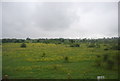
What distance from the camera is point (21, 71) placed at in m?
18.1

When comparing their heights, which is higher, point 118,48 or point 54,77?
point 118,48

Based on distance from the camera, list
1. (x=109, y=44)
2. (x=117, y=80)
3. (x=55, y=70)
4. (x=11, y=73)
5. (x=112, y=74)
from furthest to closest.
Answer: (x=55, y=70) → (x=11, y=73) → (x=112, y=74) → (x=117, y=80) → (x=109, y=44)

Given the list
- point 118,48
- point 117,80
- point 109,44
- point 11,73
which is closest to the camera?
point 118,48

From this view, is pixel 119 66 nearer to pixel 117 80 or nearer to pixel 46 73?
pixel 117 80

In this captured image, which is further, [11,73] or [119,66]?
[11,73]

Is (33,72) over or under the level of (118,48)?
under

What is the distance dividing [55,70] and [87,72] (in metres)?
3.22

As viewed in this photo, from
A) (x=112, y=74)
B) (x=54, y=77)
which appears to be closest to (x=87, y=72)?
(x=112, y=74)

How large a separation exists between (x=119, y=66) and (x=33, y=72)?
8315 mm

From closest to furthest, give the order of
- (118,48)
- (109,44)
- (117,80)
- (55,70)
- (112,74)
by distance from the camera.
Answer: (118,48), (109,44), (117,80), (112,74), (55,70)

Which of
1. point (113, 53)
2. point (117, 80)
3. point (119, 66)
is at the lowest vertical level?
point (117, 80)

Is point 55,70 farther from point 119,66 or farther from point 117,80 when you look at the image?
point 119,66

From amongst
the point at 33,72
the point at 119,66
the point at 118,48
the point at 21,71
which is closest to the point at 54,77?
the point at 33,72

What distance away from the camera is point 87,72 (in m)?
17.4
